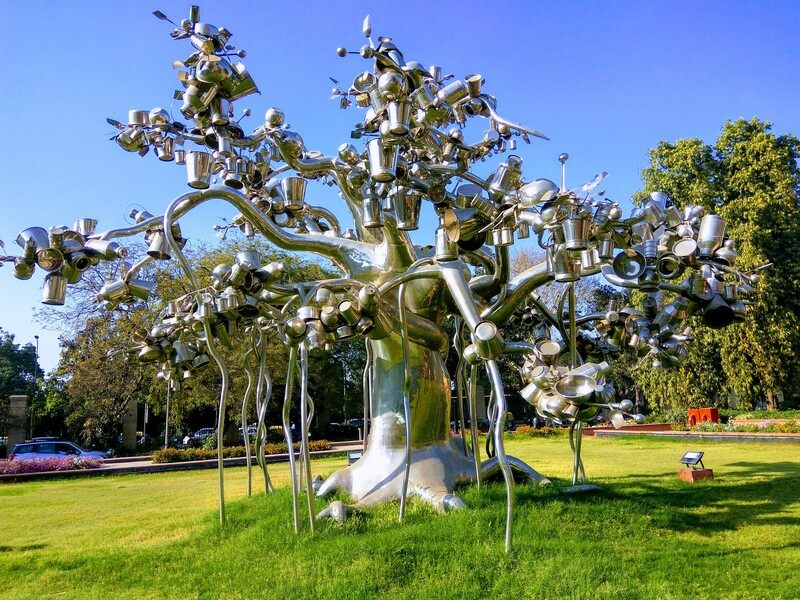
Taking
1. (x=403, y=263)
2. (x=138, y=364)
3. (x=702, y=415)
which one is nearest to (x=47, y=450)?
(x=138, y=364)

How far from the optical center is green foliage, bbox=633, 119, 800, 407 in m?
24.9

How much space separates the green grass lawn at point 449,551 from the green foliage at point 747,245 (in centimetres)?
1691

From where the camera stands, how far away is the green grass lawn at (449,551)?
5.15m

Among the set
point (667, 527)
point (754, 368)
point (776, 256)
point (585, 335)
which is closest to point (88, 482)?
point (585, 335)

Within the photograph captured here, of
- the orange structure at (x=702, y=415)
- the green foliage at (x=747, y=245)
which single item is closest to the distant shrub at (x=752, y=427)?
the orange structure at (x=702, y=415)

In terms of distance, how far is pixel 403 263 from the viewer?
808cm

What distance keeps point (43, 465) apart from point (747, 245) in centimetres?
2677

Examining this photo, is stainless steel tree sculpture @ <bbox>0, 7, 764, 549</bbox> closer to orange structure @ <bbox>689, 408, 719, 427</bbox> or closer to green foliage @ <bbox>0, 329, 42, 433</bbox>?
orange structure @ <bbox>689, 408, 719, 427</bbox>

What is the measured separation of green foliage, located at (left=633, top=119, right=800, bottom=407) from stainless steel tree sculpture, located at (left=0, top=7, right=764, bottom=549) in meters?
19.4

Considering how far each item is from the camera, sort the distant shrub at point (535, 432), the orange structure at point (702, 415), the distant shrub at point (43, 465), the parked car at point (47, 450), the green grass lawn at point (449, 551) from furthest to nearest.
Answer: the distant shrub at point (535, 432), the orange structure at point (702, 415), the parked car at point (47, 450), the distant shrub at point (43, 465), the green grass lawn at point (449, 551)

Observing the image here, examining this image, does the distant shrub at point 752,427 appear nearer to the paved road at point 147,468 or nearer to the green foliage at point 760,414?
the green foliage at point 760,414

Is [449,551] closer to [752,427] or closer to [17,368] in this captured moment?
[752,427]

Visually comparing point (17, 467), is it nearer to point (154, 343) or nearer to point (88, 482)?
point (88, 482)

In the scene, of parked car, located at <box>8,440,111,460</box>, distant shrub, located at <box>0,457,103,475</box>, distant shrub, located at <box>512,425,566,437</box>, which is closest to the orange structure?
distant shrub, located at <box>512,425,566,437</box>
